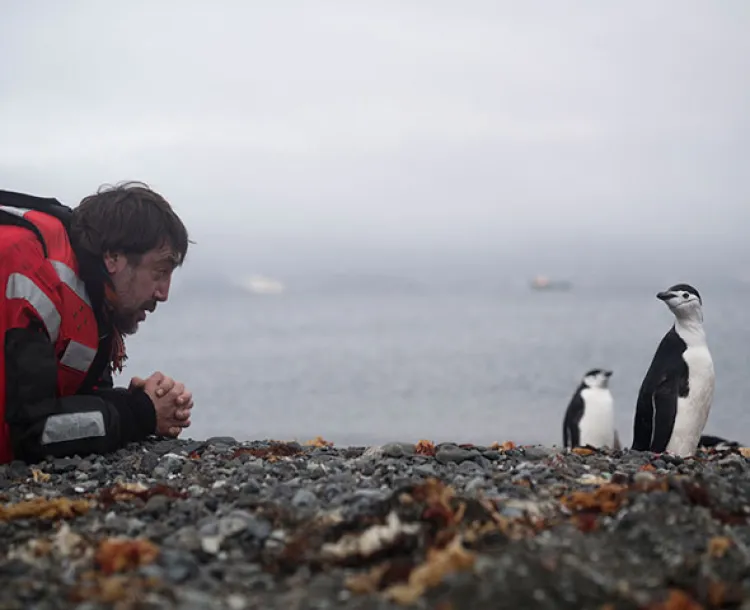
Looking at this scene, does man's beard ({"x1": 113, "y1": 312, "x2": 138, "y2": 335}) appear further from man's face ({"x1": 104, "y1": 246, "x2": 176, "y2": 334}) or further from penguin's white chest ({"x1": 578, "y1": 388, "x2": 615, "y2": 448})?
penguin's white chest ({"x1": 578, "y1": 388, "x2": 615, "y2": 448})

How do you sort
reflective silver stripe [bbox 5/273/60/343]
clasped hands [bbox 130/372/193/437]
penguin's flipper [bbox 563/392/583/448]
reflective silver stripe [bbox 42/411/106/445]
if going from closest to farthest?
reflective silver stripe [bbox 5/273/60/343] → reflective silver stripe [bbox 42/411/106/445] → clasped hands [bbox 130/372/193/437] → penguin's flipper [bbox 563/392/583/448]

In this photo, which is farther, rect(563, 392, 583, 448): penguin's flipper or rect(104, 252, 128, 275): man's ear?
rect(563, 392, 583, 448): penguin's flipper

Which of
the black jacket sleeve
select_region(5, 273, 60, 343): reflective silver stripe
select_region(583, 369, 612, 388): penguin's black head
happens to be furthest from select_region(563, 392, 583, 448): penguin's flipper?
select_region(5, 273, 60, 343): reflective silver stripe

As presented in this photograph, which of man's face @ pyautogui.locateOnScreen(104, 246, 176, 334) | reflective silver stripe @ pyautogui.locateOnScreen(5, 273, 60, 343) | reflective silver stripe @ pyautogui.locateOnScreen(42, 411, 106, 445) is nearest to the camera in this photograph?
reflective silver stripe @ pyautogui.locateOnScreen(5, 273, 60, 343)

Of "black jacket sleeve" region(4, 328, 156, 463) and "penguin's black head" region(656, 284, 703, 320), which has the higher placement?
"penguin's black head" region(656, 284, 703, 320)

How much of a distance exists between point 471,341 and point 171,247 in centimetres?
5081

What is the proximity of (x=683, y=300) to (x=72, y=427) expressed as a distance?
14.7 ft

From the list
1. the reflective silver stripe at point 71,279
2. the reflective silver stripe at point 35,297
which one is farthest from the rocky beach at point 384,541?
the reflective silver stripe at point 71,279

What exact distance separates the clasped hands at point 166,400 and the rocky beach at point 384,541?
101 centimetres

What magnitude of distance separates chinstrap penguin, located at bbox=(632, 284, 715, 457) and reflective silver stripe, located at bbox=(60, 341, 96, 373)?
13.5ft

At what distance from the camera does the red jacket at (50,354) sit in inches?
173

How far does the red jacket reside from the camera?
4.40 meters

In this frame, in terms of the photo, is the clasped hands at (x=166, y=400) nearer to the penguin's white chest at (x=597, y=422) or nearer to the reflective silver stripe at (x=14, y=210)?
the reflective silver stripe at (x=14, y=210)

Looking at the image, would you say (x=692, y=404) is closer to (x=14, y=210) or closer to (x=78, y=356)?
(x=78, y=356)
